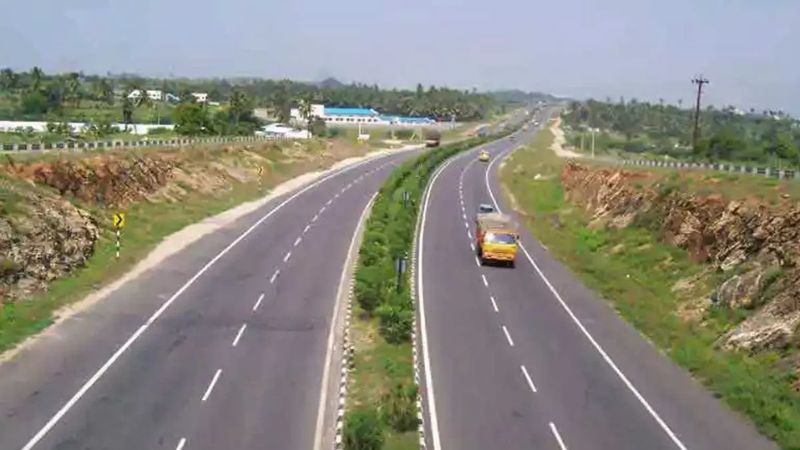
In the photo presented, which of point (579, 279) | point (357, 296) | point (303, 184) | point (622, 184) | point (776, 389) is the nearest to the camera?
point (776, 389)

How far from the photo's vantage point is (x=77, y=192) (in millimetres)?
49844

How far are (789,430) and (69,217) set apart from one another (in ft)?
105

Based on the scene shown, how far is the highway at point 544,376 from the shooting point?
22266 millimetres

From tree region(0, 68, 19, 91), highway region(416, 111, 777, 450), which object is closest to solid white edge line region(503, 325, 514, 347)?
highway region(416, 111, 777, 450)

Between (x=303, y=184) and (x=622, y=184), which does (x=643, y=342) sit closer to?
(x=622, y=184)

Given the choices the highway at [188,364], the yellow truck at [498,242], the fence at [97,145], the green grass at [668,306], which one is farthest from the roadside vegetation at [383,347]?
the fence at [97,145]

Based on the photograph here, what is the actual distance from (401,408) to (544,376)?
6.91 meters

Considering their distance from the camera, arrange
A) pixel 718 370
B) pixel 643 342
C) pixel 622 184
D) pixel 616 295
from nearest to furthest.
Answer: pixel 718 370 < pixel 643 342 < pixel 616 295 < pixel 622 184

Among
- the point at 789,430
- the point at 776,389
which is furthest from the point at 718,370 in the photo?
the point at 789,430

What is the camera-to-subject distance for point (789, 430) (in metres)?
23.0

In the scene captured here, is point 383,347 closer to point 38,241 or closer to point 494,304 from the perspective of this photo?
point 494,304

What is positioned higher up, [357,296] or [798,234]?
[798,234]

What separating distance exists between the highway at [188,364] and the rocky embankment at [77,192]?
11.1ft

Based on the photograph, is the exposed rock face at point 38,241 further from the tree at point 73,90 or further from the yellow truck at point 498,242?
the tree at point 73,90
